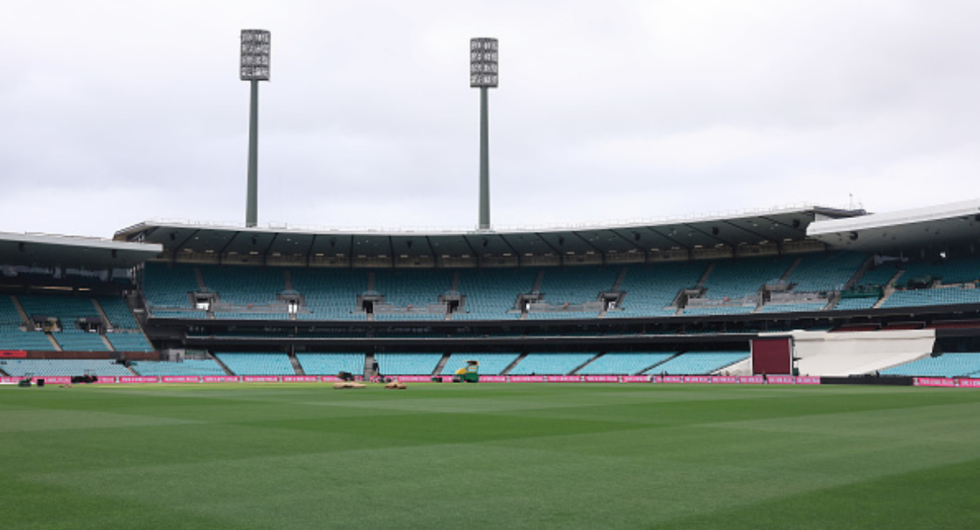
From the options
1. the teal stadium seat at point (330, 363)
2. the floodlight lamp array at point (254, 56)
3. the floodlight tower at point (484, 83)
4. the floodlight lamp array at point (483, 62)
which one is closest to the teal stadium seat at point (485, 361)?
the teal stadium seat at point (330, 363)

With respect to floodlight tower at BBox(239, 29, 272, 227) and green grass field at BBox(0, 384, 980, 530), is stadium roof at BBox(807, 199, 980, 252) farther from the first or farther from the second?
floodlight tower at BBox(239, 29, 272, 227)

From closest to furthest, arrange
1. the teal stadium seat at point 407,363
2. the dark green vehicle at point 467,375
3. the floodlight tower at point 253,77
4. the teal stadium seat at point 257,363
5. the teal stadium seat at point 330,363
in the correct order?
1. the dark green vehicle at point 467,375
2. the teal stadium seat at point 257,363
3. the teal stadium seat at point 330,363
4. the teal stadium seat at point 407,363
5. the floodlight tower at point 253,77

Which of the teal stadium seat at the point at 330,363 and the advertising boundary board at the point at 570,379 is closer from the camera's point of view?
the advertising boundary board at the point at 570,379

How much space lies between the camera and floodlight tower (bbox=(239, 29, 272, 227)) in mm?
84562

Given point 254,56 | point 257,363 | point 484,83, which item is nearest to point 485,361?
point 257,363

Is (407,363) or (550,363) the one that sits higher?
(550,363)

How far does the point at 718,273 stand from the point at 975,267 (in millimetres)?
24489

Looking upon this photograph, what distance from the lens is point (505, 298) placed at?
91.1 metres

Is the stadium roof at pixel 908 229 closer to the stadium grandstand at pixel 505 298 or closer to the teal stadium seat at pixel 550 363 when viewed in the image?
the stadium grandstand at pixel 505 298

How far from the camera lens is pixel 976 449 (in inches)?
623

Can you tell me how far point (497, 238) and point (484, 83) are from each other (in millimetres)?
18090

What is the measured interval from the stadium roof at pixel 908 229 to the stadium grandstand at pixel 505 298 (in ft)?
0.57

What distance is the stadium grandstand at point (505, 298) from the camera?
68875 mm

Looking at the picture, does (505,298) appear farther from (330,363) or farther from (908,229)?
(908,229)
